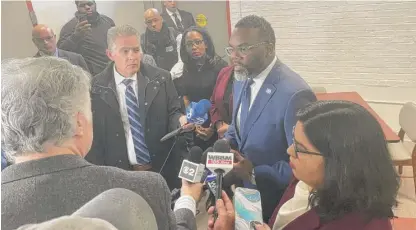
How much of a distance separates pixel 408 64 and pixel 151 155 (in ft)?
7.39

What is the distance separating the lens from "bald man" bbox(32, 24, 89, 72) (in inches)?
100

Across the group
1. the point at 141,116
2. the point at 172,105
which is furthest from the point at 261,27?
the point at 141,116

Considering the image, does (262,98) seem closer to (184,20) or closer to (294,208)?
(294,208)

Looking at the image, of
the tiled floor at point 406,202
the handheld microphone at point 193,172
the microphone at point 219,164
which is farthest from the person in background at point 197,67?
the handheld microphone at point 193,172

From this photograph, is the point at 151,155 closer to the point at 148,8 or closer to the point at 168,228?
the point at 168,228

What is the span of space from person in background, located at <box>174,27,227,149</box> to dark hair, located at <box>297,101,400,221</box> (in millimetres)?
1538

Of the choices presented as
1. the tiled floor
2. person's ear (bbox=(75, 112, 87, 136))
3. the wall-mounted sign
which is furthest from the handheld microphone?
the wall-mounted sign

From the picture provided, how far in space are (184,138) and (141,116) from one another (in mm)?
339

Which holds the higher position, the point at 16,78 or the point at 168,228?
the point at 16,78

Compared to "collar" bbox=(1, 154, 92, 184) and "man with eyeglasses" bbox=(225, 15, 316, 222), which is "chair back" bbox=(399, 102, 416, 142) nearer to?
"man with eyeglasses" bbox=(225, 15, 316, 222)

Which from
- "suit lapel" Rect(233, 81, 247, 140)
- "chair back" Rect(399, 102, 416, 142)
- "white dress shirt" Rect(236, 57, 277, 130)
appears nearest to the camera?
"white dress shirt" Rect(236, 57, 277, 130)

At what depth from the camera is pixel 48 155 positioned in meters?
0.80

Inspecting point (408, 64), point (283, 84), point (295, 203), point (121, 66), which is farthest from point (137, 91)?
point (408, 64)

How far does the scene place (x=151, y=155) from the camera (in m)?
1.95
